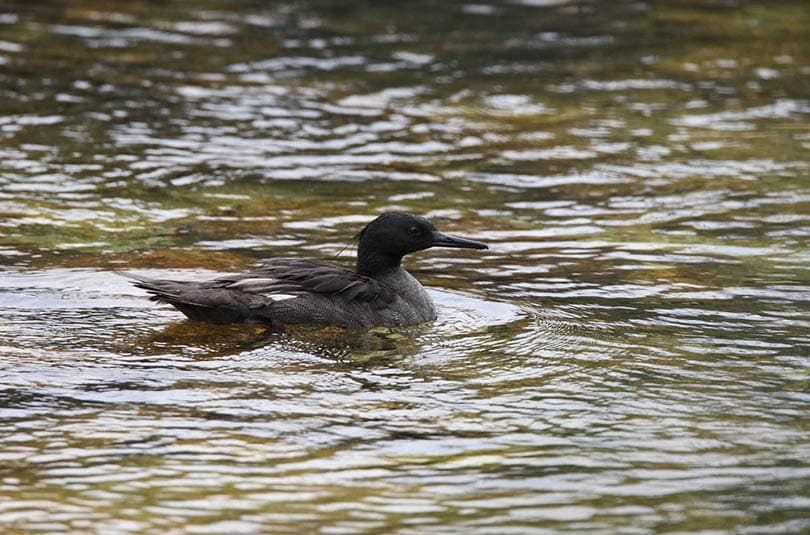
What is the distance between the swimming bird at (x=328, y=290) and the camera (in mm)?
9484

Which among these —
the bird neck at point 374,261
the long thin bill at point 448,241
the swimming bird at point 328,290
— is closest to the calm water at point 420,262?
the swimming bird at point 328,290

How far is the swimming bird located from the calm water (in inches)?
5.9

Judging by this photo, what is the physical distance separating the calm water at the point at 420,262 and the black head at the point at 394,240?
0.54 m

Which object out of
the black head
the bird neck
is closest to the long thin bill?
the black head

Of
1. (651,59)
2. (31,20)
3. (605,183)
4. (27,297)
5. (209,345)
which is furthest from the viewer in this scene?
(31,20)

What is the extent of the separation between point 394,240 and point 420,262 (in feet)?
5.60

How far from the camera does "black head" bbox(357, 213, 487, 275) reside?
33.4 ft

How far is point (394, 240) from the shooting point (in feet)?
33.4

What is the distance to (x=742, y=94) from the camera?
1789 centimetres

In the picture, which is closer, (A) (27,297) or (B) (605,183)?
(A) (27,297)

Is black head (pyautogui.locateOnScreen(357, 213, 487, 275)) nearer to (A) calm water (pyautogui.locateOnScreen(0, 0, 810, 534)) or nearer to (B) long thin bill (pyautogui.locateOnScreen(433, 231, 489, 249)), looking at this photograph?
(B) long thin bill (pyautogui.locateOnScreen(433, 231, 489, 249))

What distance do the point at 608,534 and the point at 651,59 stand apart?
14.2 m

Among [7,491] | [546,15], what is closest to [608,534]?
[7,491]

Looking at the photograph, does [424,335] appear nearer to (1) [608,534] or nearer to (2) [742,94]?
(1) [608,534]
